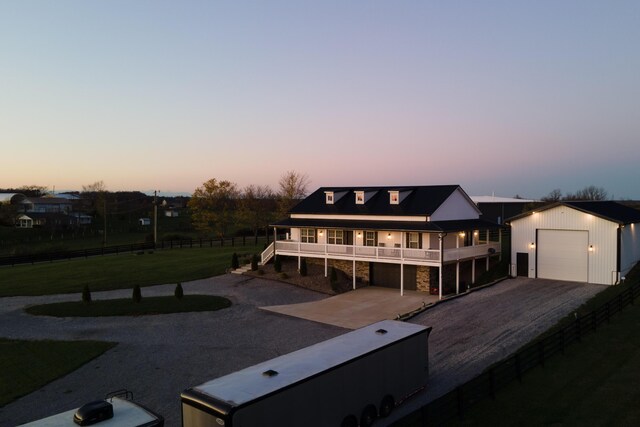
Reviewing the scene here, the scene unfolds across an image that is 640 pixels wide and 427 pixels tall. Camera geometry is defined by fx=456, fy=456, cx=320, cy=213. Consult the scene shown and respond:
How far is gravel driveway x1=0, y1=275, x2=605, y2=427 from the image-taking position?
15617mm

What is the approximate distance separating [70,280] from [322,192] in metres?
21.6

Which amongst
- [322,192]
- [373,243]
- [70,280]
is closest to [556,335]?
[373,243]

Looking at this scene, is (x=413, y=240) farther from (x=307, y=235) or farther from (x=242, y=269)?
(x=242, y=269)

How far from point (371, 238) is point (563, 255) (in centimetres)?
1273

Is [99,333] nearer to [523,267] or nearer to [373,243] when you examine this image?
[373,243]

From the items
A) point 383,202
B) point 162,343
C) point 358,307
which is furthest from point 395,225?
point 162,343

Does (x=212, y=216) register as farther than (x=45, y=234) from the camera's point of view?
No

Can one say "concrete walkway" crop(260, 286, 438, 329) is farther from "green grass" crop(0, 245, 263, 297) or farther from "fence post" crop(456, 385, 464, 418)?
"green grass" crop(0, 245, 263, 297)

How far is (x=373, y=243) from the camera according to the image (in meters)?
33.8

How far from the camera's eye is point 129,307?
26.9 meters

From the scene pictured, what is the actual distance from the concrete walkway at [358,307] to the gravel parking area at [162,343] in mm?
1053

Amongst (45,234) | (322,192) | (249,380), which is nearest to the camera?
(249,380)

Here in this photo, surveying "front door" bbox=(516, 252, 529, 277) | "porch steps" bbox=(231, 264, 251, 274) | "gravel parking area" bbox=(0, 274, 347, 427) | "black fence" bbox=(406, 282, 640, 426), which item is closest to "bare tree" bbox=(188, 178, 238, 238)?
"porch steps" bbox=(231, 264, 251, 274)

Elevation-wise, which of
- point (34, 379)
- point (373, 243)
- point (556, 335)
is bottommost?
point (34, 379)
